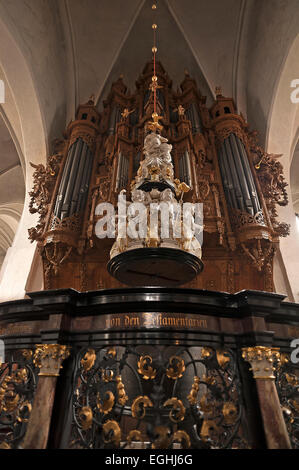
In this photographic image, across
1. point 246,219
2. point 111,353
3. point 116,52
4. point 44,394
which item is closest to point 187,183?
point 246,219

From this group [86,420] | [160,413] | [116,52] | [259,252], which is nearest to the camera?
[86,420]

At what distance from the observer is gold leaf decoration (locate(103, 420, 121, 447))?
87.3 inches

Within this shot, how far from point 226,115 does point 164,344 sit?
7.24 m

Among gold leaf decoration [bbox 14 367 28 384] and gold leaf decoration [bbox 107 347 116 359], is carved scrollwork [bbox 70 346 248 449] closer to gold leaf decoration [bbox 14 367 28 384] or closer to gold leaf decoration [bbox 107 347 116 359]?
gold leaf decoration [bbox 107 347 116 359]

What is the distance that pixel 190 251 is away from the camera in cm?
420

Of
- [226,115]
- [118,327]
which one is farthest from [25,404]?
[226,115]

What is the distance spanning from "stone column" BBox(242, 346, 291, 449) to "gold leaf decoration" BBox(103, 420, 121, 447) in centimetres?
106

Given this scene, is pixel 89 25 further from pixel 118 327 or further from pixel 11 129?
pixel 118 327

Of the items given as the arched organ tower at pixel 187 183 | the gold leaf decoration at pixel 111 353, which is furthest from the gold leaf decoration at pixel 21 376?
the arched organ tower at pixel 187 183

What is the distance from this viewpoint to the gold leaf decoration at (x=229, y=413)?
2.32 m

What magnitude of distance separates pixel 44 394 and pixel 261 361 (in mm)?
1697

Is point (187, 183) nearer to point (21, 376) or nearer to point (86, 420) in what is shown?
point (21, 376)

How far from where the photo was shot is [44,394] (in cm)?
233

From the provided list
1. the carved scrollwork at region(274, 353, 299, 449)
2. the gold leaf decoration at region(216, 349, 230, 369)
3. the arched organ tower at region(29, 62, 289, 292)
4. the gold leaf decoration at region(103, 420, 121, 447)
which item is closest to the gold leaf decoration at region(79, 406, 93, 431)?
the gold leaf decoration at region(103, 420, 121, 447)
